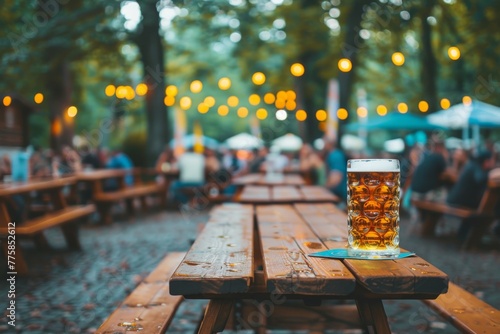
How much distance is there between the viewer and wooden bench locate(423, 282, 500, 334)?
8.57ft

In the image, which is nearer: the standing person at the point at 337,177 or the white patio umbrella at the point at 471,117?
the standing person at the point at 337,177

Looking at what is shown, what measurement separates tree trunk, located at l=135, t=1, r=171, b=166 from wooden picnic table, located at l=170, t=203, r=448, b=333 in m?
14.4

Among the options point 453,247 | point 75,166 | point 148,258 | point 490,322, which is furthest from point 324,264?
point 75,166

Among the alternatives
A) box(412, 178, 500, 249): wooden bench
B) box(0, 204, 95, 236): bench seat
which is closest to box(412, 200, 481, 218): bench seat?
box(412, 178, 500, 249): wooden bench

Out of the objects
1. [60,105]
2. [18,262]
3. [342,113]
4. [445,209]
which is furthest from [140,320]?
[60,105]

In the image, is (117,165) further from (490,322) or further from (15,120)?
(490,322)

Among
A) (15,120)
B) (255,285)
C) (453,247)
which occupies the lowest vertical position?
(453,247)

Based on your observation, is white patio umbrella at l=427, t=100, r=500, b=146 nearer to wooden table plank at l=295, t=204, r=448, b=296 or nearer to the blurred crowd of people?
the blurred crowd of people

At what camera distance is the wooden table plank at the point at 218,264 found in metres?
2.12

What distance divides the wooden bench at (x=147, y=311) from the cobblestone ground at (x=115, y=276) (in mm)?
966

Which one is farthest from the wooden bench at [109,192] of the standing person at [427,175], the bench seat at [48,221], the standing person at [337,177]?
the standing person at [427,175]

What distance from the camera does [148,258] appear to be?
7613 mm

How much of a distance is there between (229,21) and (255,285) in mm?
16672

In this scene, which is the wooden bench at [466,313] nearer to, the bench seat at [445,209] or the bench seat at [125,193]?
the bench seat at [445,209]
